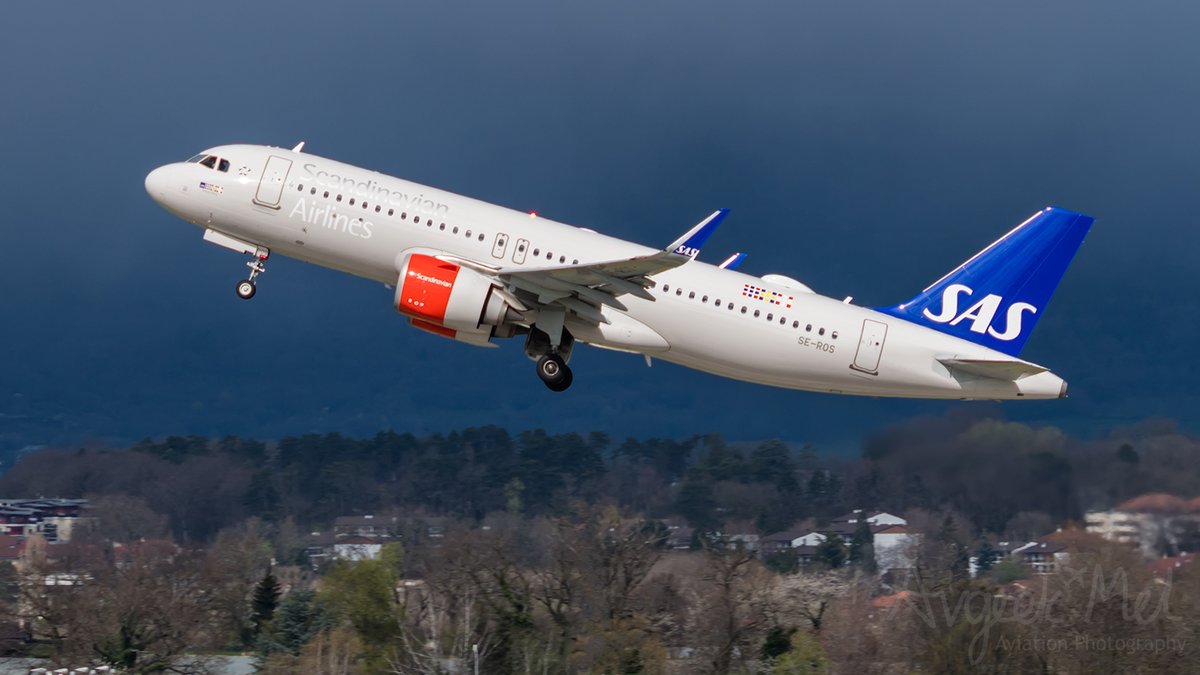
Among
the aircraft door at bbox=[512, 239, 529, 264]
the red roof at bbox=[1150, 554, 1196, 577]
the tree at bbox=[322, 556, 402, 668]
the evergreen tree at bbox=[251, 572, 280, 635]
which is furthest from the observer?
the evergreen tree at bbox=[251, 572, 280, 635]

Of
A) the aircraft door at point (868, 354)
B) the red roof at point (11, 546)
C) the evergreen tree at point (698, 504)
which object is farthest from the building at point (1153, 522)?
the red roof at point (11, 546)

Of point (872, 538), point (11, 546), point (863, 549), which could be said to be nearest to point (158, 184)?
point (872, 538)

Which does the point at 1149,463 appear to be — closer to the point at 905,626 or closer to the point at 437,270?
the point at 905,626

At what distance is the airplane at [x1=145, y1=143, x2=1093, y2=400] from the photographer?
38.6m

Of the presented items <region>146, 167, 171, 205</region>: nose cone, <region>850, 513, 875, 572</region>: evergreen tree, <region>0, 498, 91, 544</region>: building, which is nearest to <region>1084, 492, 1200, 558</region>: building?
<region>850, 513, 875, 572</region>: evergreen tree

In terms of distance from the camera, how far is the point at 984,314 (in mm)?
41031

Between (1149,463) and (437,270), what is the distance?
26.9 meters

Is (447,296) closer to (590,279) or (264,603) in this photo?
(590,279)

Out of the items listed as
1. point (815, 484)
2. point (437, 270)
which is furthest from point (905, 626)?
point (437, 270)

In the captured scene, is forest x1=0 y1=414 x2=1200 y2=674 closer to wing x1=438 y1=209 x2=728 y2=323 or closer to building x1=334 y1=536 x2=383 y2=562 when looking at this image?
building x1=334 y1=536 x2=383 y2=562

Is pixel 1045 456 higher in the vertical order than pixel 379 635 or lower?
higher

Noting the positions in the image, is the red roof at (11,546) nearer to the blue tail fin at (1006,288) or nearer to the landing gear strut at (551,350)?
the landing gear strut at (551,350)

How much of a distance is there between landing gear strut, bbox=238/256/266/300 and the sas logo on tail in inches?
747

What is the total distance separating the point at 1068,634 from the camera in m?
50.1
